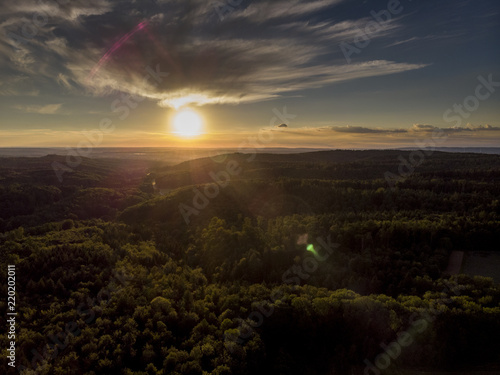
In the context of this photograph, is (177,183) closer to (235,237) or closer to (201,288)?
(235,237)

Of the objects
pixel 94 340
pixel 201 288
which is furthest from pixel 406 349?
pixel 94 340

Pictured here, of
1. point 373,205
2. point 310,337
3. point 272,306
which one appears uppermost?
Answer: point 373,205

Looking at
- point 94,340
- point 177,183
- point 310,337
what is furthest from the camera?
point 177,183

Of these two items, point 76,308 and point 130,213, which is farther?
point 130,213

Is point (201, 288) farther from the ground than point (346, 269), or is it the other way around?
point (346, 269)

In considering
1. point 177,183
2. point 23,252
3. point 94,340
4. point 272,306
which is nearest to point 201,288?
point 272,306

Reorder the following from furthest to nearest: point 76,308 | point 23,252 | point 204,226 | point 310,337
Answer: point 204,226 → point 23,252 → point 76,308 → point 310,337
